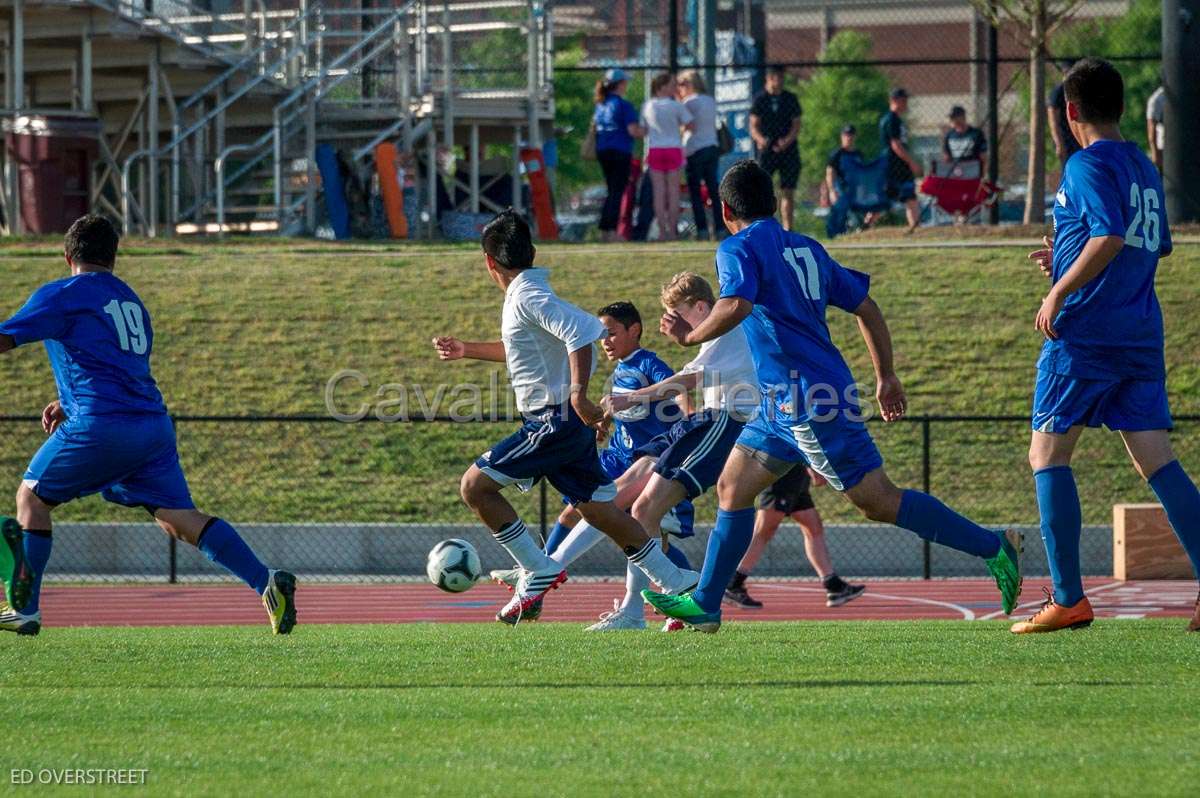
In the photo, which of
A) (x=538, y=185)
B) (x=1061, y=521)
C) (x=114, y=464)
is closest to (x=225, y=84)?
(x=538, y=185)

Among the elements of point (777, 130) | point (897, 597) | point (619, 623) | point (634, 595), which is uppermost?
point (777, 130)

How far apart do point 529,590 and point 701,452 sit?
126 cm

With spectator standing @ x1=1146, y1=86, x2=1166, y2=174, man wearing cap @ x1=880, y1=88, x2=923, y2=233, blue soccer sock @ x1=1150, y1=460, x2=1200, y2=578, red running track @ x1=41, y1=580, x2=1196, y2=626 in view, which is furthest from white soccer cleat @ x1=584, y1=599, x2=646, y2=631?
spectator standing @ x1=1146, y1=86, x2=1166, y2=174

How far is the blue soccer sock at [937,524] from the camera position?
744cm

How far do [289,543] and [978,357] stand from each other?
7.20 meters

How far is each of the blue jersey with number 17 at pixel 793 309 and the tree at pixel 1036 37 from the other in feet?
45.5

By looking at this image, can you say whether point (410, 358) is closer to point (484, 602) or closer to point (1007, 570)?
point (484, 602)

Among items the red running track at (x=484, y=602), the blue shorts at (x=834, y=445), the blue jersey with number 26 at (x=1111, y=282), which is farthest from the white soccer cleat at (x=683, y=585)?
the red running track at (x=484, y=602)

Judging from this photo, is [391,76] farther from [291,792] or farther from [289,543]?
[291,792]

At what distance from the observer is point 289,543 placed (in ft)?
48.2

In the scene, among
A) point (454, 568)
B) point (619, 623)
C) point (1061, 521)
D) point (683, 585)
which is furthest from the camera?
point (619, 623)

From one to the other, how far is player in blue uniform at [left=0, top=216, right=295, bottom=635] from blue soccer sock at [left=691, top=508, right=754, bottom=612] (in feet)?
6.59

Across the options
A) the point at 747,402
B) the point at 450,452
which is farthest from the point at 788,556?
the point at 747,402

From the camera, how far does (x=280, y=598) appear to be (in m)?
8.28
